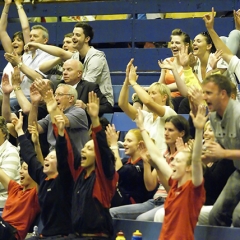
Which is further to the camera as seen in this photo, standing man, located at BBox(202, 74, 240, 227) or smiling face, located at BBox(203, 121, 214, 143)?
smiling face, located at BBox(203, 121, 214, 143)

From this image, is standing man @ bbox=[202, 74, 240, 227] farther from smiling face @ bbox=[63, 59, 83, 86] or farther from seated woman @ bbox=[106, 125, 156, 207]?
smiling face @ bbox=[63, 59, 83, 86]

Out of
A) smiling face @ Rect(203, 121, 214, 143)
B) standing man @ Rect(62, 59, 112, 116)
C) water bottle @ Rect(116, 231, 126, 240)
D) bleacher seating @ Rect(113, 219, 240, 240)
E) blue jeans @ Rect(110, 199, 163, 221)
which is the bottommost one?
water bottle @ Rect(116, 231, 126, 240)

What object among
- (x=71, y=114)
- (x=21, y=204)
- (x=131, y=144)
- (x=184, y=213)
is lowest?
(x=21, y=204)

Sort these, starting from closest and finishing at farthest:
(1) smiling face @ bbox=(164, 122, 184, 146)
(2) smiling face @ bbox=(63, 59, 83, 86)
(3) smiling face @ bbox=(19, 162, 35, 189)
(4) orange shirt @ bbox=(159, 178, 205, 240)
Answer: (4) orange shirt @ bbox=(159, 178, 205, 240), (1) smiling face @ bbox=(164, 122, 184, 146), (3) smiling face @ bbox=(19, 162, 35, 189), (2) smiling face @ bbox=(63, 59, 83, 86)

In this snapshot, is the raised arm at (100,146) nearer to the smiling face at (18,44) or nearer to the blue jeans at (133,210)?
the blue jeans at (133,210)

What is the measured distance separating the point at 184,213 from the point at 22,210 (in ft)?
6.01

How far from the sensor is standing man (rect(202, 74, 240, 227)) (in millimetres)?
5105

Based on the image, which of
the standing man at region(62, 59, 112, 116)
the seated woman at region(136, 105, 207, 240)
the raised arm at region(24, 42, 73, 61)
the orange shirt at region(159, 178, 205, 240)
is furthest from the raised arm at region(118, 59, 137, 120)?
the orange shirt at region(159, 178, 205, 240)

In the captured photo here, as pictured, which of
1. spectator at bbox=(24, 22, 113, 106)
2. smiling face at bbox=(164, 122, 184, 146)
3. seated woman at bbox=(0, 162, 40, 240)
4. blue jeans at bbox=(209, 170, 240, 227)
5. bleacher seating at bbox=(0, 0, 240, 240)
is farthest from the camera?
bleacher seating at bbox=(0, 0, 240, 240)

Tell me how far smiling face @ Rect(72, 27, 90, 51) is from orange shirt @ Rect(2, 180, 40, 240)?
6.33 feet

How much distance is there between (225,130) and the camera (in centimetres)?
517

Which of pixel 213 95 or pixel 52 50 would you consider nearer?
pixel 213 95

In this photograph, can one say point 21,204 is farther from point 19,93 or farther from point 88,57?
point 88,57

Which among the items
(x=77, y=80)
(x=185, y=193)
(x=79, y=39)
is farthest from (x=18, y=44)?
(x=185, y=193)
